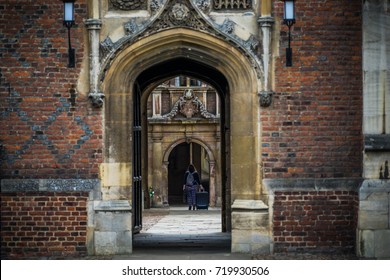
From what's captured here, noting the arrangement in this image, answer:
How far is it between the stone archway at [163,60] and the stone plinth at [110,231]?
0.23 m

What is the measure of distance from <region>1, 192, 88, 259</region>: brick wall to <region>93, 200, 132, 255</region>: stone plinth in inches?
8.0

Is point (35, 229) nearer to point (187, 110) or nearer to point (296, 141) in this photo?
point (296, 141)

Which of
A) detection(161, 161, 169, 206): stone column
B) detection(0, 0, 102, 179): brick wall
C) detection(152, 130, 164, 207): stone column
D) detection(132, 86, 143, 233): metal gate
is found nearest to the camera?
detection(0, 0, 102, 179): brick wall

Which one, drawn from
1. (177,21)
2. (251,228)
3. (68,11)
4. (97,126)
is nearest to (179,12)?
(177,21)

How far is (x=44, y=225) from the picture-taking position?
17.2m

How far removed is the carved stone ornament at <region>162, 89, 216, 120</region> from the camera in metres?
40.6

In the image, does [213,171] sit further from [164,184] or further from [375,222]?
[375,222]

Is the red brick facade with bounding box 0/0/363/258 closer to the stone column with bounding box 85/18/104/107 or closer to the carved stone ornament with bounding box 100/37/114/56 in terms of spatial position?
the stone column with bounding box 85/18/104/107

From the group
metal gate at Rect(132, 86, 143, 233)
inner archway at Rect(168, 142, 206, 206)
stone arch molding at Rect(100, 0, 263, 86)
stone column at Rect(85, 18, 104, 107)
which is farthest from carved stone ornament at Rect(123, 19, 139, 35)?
inner archway at Rect(168, 142, 206, 206)

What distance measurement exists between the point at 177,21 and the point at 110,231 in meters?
3.46

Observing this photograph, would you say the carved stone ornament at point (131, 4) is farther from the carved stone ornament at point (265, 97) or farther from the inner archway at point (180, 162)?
the inner archway at point (180, 162)

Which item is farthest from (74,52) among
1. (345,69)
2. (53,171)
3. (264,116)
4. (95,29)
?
(345,69)

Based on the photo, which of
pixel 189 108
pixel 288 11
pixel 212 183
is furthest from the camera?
pixel 212 183

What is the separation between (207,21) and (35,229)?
423 cm
